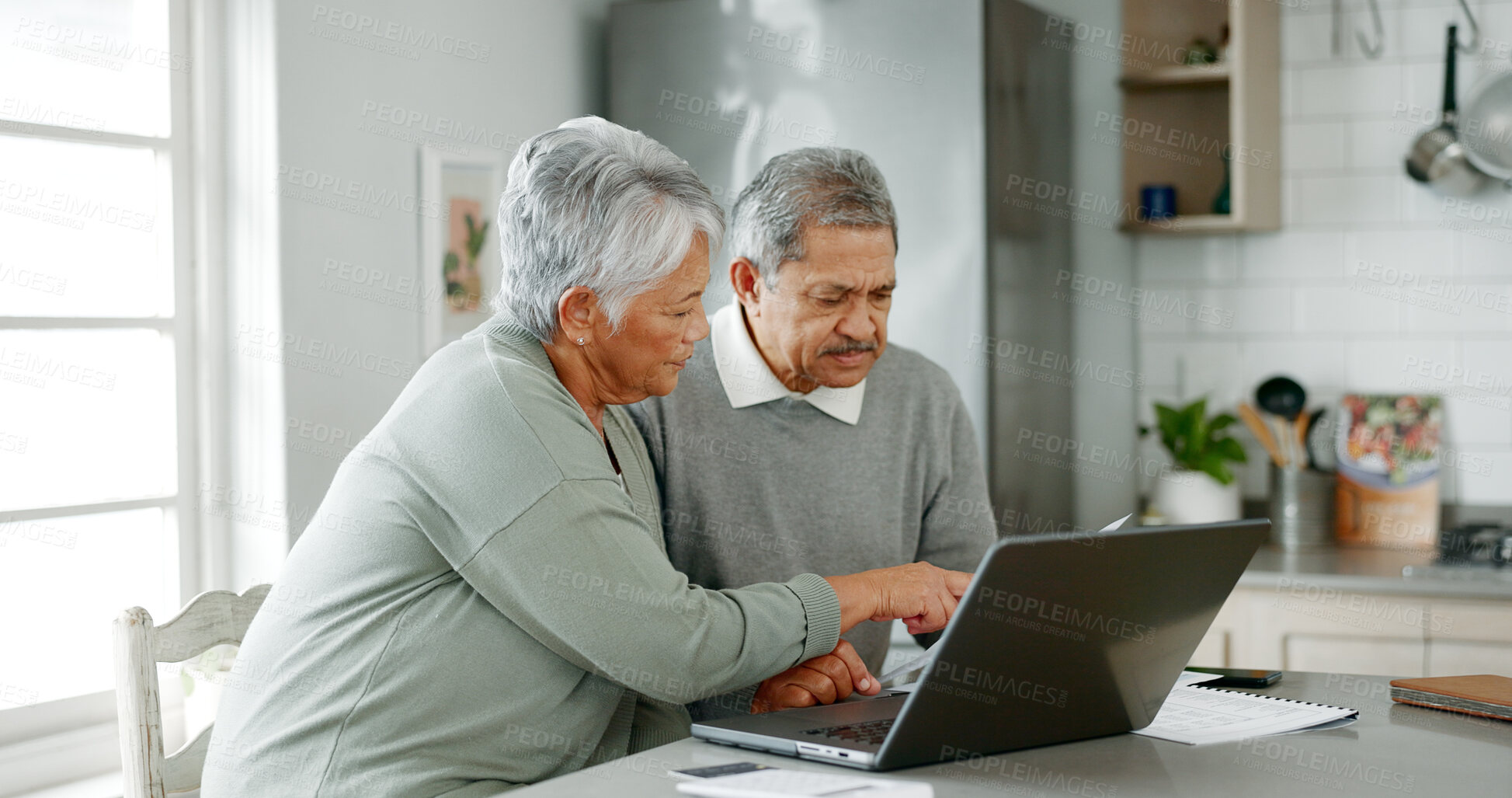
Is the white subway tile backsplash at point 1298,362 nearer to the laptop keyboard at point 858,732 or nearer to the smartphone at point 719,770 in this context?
the laptop keyboard at point 858,732

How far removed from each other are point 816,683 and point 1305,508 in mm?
1862

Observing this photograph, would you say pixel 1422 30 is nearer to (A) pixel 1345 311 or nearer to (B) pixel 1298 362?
(A) pixel 1345 311

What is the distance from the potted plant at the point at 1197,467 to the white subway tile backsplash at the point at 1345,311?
304mm

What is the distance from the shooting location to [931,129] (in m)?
2.36

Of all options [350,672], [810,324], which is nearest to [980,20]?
[810,324]

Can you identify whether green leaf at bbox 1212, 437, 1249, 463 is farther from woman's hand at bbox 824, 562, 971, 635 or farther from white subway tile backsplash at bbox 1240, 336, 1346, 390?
woman's hand at bbox 824, 562, 971, 635

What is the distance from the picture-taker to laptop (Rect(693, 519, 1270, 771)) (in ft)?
3.16

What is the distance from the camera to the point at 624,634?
43.1 inches

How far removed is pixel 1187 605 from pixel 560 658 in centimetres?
→ 58

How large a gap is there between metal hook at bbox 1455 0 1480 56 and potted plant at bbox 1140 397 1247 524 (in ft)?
3.07

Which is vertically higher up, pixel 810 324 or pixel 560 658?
pixel 810 324

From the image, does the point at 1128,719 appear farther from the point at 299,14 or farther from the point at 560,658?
the point at 299,14

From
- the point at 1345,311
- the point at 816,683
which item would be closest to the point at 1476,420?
the point at 1345,311

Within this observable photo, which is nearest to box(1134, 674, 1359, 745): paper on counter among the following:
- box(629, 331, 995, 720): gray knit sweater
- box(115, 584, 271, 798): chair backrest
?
box(629, 331, 995, 720): gray knit sweater
